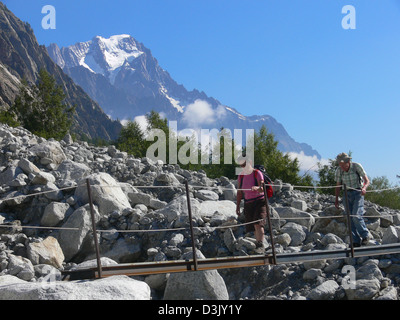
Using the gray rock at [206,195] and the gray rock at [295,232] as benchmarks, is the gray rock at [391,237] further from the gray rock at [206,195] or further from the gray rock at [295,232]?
the gray rock at [206,195]

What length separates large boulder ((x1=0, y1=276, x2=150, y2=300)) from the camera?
4867 millimetres

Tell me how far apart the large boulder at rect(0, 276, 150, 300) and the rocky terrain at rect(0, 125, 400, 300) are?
0.01 meters

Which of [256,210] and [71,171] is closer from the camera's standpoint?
[256,210]

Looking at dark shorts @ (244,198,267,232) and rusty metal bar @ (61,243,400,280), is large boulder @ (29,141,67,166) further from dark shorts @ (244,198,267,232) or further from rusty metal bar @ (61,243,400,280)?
rusty metal bar @ (61,243,400,280)

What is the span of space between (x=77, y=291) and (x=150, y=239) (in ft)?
18.0

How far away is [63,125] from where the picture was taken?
39.3 meters

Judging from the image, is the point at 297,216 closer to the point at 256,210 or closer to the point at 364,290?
the point at 256,210

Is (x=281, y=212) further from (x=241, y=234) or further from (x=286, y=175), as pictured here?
(x=286, y=175)

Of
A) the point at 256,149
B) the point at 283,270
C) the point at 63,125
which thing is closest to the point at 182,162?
the point at 256,149

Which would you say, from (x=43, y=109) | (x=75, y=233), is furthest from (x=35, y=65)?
(x=75, y=233)

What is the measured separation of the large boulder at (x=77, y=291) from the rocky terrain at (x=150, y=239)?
13 millimetres

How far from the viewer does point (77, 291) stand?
16.3ft
